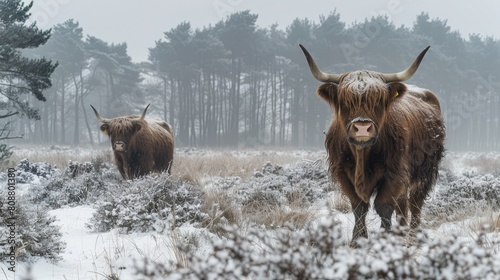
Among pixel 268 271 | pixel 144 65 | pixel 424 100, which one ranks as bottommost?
pixel 268 271

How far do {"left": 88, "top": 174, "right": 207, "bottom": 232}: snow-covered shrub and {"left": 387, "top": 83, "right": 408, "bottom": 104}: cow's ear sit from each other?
2289 mm

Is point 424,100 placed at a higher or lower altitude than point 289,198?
higher

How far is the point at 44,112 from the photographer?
47.6m

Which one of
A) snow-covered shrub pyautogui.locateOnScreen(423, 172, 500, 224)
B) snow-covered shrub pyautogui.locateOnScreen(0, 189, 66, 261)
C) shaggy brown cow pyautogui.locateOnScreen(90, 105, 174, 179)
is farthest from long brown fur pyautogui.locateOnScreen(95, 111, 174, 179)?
A: snow-covered shrub pyautogui.locateOnScreen(423, 172, 500, 224)

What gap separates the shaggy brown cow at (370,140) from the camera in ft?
12.8

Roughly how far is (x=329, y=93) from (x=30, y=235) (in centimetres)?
291

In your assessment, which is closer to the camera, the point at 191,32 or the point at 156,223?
the point at 156,223

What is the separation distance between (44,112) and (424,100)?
4813 centimetres

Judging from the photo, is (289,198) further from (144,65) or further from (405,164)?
(144,65)

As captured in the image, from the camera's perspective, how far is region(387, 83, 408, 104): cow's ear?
4.14 meters

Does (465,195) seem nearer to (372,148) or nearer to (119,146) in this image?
(372,148)

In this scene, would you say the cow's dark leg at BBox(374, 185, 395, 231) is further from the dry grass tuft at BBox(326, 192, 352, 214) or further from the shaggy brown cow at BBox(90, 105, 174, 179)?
the shaggy brown cow at BBox(90, 105, 174, 179)

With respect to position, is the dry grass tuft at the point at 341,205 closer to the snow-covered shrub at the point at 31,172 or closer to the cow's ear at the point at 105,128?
the cow's ear at the point at 105,128

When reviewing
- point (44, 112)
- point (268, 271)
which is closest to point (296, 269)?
point (268, 271)
